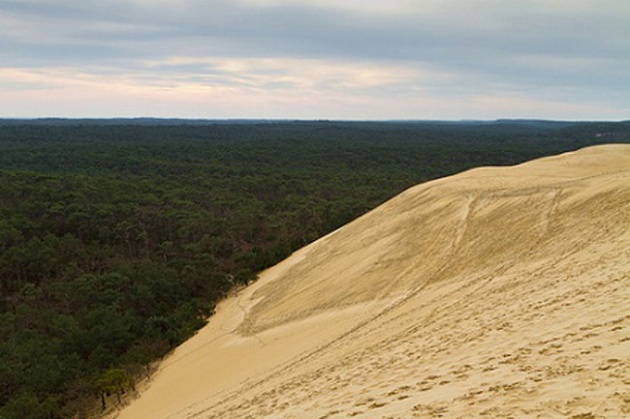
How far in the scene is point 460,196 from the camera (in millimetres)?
22750

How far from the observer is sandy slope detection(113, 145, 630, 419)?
22.7 ft

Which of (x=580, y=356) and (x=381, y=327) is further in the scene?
(x=381, y=327)

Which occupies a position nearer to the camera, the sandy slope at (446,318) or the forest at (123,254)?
the sandy slope at (446,318)

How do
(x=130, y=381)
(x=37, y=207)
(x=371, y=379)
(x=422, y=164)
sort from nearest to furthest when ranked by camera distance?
1. (x=371, y=379)
2. (x=130, y=381)
3. (x=37, y=207)
4. (x=422, y=164)

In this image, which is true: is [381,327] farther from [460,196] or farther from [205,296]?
[205,296]

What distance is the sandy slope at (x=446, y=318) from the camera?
Result: 22.7ft

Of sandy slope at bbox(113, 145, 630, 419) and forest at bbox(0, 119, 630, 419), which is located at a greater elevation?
sandy slope at bbox(113, 145, 630, 419)

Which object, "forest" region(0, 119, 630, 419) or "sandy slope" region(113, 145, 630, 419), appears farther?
"forest" region(0, 119, 630, 419)

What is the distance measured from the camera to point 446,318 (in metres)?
12.2

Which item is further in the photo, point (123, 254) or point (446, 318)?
point (123, 254)

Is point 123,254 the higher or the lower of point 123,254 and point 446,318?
the lower

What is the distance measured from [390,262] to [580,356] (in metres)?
13.1

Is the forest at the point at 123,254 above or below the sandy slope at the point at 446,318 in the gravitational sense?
below

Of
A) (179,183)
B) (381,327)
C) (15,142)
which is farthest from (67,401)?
(15,142)
